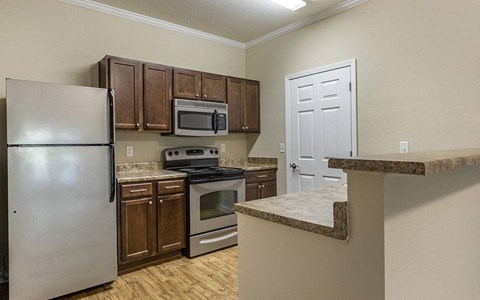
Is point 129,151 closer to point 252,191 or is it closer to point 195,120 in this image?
point 195,120

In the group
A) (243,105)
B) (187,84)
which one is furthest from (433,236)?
(243,105)

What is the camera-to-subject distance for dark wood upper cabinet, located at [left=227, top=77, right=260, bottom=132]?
390cm

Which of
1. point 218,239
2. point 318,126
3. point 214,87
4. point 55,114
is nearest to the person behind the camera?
point 55,114

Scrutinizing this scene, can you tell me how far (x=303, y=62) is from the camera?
11.8ft

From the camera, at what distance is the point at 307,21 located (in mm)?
3508

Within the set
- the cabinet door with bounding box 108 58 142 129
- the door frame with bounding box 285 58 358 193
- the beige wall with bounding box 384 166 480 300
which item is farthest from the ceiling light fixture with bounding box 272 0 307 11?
the beige wall with bounding box 384 166 480 300

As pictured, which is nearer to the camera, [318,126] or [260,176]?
[318,126]

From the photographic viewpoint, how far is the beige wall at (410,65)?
233 cm

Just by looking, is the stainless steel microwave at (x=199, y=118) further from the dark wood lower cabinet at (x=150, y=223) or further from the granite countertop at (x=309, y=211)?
the granite countertop at (x=309, y=211)

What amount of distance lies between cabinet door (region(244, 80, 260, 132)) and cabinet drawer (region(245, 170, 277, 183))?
0.66 m

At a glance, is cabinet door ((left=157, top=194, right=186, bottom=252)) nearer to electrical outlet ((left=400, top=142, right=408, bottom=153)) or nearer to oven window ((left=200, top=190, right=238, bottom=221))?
oven window ((left=200, top=190, right=238, bottom=221))

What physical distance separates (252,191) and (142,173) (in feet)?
4.59

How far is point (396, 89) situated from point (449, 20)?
66 centimetres

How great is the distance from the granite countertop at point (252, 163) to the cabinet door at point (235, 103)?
53cm
